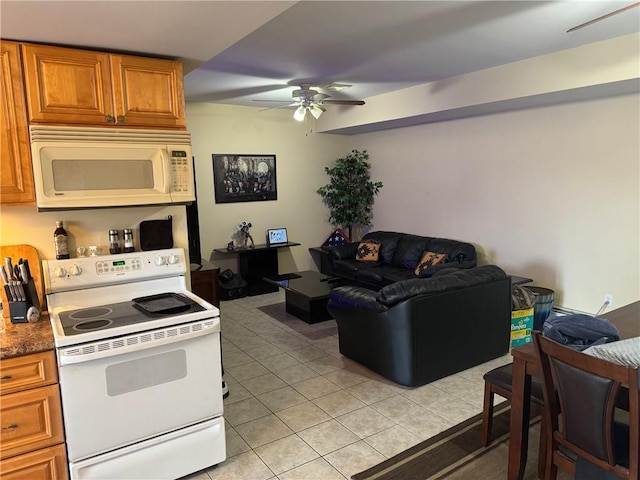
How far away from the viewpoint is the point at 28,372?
1980 millimetres

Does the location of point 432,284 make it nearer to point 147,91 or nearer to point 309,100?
point 147,91

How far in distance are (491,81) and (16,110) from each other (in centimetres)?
405

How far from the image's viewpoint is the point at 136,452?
7.17ft

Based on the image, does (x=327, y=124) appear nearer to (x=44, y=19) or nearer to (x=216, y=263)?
(x=216, y=263)

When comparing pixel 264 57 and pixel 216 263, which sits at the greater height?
pixel 264 57

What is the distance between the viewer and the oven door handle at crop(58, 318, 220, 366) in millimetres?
1957

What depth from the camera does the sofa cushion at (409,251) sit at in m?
5.74

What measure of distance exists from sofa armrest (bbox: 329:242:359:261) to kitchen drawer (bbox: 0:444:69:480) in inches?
182

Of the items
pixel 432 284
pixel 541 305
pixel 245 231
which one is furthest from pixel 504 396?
pixel 245 231

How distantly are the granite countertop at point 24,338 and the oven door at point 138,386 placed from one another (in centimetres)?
12

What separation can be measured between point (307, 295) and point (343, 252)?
6.37 ft

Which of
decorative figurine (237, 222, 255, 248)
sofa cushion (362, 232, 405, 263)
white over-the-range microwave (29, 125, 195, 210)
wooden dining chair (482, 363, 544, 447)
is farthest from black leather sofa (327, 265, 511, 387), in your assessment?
decorative figurine (237, 222, 255, 248)

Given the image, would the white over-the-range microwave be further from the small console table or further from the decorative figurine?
the decorative figurine

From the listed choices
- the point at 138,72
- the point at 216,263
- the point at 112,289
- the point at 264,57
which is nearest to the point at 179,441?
the point at 112,289
